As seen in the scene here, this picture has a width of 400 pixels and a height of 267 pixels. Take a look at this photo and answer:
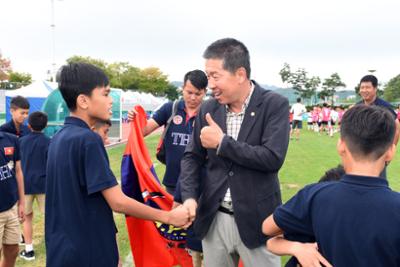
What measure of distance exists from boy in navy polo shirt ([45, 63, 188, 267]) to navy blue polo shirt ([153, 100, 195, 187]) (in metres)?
1.80

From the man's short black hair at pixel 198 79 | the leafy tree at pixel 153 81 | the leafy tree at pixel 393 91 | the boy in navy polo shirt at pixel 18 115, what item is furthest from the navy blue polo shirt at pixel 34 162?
the leafy tree at pixel 153 81

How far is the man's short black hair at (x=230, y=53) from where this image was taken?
2.57 metres

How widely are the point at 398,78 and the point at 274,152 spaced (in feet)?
223

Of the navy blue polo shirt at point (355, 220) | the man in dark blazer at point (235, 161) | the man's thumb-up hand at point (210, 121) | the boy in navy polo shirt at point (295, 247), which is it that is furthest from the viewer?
the man's thumb-up hand at point (210, 121)

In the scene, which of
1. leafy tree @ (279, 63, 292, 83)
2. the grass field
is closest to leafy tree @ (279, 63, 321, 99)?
leafy tree @ (279, 63, 292, 83)

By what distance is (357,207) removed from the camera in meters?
1.59

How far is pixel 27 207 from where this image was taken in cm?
537

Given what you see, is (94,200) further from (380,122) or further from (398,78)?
(398,78)

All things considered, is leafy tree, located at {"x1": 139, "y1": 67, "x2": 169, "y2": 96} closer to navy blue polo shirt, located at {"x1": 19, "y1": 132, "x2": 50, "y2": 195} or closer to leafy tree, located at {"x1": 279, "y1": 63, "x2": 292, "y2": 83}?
leafy tree, located at {"x1": 279, "y1": 63, "x2": 292, "y2": 83}

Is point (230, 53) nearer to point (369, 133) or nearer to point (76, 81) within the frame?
point (76, 81)

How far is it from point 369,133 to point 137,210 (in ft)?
4.48

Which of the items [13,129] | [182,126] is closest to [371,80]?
[182,126]

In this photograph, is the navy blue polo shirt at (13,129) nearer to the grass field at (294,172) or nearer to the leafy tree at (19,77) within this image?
the grass field at (294,172)

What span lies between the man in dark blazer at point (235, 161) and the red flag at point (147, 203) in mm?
957
